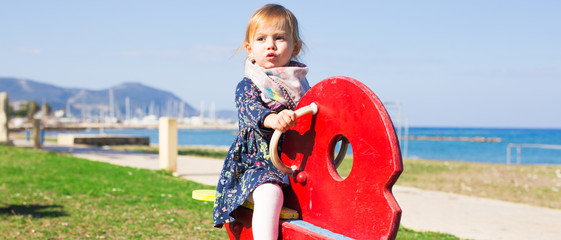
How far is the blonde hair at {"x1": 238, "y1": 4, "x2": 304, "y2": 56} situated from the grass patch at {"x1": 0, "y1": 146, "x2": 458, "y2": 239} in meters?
3.14

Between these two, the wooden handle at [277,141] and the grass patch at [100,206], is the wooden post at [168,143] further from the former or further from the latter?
the wooden handle at [277,141]

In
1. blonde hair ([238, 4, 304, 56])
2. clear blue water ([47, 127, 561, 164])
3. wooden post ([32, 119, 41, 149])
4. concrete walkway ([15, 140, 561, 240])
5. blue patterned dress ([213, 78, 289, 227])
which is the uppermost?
blonde hair ([238, 4, 304, 56])

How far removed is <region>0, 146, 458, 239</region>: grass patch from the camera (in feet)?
19.0

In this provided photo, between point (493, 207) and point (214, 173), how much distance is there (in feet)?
21.0

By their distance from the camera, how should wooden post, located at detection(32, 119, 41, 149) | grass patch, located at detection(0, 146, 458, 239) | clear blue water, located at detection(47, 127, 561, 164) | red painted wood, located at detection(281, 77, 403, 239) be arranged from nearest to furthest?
red painted wood, located at detection(281, 77, 403, 239)
grass patch, located at detection(0, 146, 458, 239)
wooden post, located at detection(32, 119, 41, 149)
clear blue water, located at detection(47, 127, 561, 164)

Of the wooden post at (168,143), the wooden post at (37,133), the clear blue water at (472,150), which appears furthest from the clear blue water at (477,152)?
the wooden post at (168,143)

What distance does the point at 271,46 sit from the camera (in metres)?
2.99

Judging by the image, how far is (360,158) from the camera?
241 centimetres

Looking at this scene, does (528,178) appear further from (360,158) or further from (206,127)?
(206,127)

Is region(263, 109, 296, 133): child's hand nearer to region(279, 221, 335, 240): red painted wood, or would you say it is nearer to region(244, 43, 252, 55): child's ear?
region(279, 221, 335, 240): red painted wood

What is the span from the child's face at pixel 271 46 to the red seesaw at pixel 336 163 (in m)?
0.37

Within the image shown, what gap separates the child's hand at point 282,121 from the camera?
260 centimetres

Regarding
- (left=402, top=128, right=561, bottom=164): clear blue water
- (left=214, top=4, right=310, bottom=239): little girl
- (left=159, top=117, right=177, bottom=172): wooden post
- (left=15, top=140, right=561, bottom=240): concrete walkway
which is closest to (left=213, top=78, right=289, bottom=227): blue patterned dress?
(left=214, top=4, right=310, bottom=239): little girl

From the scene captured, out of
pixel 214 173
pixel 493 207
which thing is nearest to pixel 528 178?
pixel 493 207
